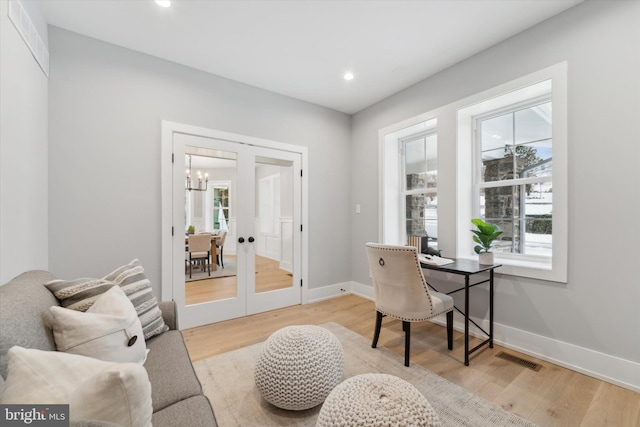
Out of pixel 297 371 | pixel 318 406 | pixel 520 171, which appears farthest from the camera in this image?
pixel 520 171

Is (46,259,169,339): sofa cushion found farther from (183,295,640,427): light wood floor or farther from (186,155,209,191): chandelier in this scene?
Answer: (186,155,209,191): chandelier

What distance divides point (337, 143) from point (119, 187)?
276cm

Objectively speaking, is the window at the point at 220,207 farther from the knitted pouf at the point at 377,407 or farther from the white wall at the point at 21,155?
the knitted pouf at the point at 377,407

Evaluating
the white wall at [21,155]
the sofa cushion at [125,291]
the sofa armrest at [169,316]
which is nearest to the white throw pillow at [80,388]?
the sofa cushion at [125,291]

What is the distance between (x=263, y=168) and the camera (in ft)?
11.1

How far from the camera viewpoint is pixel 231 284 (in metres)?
3.14

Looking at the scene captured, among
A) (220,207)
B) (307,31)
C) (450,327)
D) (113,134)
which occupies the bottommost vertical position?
(450,327)

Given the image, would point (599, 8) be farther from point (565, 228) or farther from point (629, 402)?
point (629, 402)

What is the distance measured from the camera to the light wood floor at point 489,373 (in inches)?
63.6

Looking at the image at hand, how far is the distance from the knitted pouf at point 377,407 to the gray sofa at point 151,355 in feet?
1.57

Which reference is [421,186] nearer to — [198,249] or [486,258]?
[486,258]

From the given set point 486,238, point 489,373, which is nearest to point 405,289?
point 489,373

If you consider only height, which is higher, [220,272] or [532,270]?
[532,270]

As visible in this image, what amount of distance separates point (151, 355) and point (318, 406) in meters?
1.01
